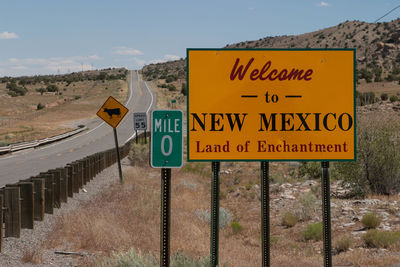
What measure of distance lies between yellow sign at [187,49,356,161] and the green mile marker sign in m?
Answer: 0.85

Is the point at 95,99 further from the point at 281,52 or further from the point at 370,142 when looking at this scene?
the point at 281,52

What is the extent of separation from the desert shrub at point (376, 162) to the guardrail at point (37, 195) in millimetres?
8916

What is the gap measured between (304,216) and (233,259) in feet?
20.2

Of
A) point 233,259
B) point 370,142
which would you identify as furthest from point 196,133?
point 370,142

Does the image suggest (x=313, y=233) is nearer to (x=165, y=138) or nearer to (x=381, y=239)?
(x=381, y=239)

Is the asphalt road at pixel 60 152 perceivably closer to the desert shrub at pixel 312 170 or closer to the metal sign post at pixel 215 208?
the desert shrub at pixel 312 170

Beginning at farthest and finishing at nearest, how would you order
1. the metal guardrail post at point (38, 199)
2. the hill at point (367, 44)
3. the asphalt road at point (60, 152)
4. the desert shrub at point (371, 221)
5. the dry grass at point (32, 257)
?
the hill at point (367, 44), the asphalt road at point (60, 152), the desert shrub at point (371, 221), the metal guardrail post at point (38, 199), the dry grass at point (32, 257)

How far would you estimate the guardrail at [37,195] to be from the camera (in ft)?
31.7

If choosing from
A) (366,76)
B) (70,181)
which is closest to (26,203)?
(70,181)

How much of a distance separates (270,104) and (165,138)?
1.58 metres

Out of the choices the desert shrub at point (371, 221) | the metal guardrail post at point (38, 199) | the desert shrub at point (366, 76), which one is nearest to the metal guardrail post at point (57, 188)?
the metal guardrail post at point (38, 199)

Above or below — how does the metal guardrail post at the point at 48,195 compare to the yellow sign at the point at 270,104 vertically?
below

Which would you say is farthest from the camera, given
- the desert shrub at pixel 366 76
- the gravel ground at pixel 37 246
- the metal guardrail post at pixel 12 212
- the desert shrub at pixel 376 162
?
the desert shrub at pixel 366 76

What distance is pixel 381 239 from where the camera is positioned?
1071 centimetres
